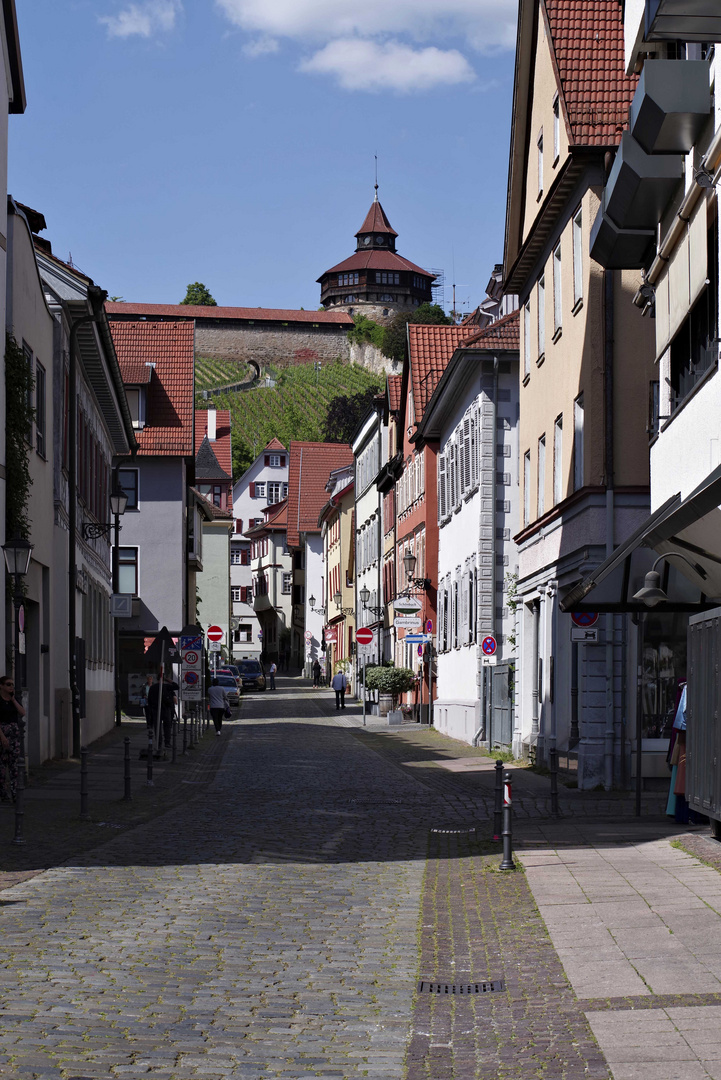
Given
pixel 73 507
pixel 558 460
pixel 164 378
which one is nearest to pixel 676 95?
pixel 558 460

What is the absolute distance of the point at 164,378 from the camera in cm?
5344

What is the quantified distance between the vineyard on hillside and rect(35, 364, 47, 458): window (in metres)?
117

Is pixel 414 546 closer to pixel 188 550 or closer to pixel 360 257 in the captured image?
pixel 188 550

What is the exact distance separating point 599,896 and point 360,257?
606 ft

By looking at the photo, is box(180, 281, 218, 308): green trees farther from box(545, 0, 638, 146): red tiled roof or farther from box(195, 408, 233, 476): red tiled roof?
box(545, 0, 638, 146): red tiled roof

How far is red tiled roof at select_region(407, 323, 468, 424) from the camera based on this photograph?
4609 centimetres

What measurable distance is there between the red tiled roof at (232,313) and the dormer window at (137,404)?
128997 mm

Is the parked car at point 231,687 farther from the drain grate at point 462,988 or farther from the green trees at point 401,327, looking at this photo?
the green trees at point 401,327

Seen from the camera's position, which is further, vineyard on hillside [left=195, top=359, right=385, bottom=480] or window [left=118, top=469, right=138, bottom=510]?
vineyard on hillside [left=195, top=359, right=385, bottom=480]

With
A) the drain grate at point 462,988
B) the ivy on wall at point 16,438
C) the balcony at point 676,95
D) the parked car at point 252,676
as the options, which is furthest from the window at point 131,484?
→ the drain grate at point 462,988

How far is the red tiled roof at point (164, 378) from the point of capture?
52.2 m

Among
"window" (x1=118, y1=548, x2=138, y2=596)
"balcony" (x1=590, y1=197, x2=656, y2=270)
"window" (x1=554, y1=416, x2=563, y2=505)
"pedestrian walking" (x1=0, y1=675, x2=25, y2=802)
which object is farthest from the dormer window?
"pedestrian walking" (x1=0, y1=675, x2=25, y2=802)

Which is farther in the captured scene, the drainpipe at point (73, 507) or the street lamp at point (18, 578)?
the drainpipe at point (73, 507)

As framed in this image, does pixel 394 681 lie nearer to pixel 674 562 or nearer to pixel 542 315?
pixel 542 315
